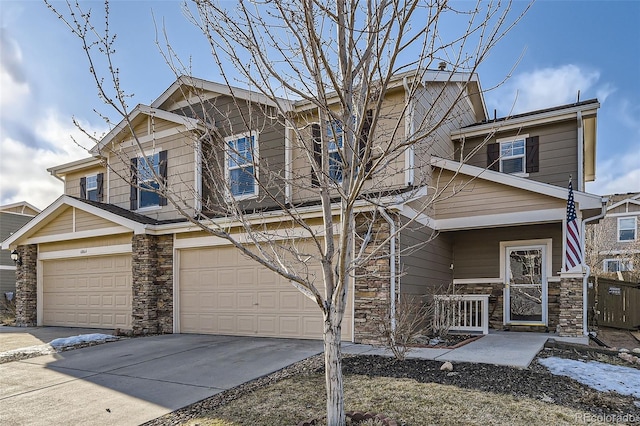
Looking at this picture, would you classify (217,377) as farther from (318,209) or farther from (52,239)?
(52,239)

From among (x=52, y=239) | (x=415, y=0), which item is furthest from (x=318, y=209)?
(x=52, y=239)

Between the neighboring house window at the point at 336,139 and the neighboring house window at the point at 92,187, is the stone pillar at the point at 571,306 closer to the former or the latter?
the neighboring house window at the point at 336,139

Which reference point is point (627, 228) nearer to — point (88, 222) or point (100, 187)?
point (100, 187)

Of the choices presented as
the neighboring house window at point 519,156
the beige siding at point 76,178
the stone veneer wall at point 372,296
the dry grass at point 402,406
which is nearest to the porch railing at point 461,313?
the stone veneer wall at point 372,296

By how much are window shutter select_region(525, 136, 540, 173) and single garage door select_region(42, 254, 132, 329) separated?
439 inches

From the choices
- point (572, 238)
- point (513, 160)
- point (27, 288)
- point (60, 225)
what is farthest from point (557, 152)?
point (27, 288)

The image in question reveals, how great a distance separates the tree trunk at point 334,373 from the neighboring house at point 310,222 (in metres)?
A: 4.40

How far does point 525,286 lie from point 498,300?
0.76m

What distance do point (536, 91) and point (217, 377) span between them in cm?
575

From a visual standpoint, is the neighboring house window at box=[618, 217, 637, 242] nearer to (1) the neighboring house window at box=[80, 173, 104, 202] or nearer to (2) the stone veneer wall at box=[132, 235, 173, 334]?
(2) the stone veneer wall at box=[132, 235, 173, 334]

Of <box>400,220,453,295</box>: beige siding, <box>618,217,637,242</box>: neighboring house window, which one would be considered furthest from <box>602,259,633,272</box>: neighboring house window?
<box>400,220,453,295</box>: beige siding

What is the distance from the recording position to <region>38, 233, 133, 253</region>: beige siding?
476 inches

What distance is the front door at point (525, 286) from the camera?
10.8 m

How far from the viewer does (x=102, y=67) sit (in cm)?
376
